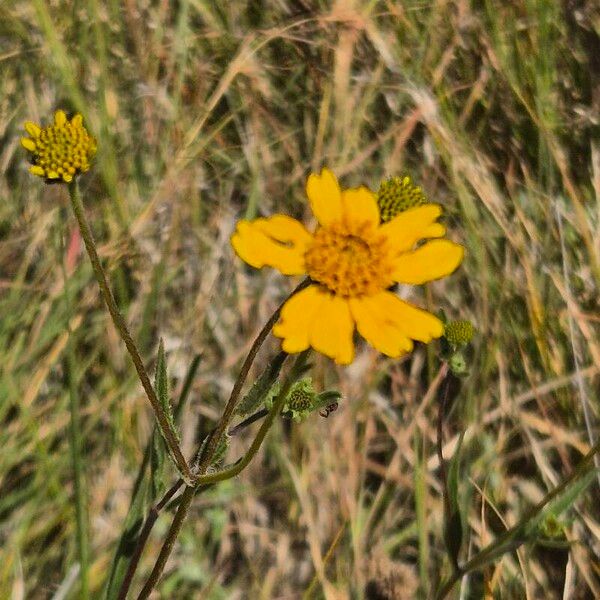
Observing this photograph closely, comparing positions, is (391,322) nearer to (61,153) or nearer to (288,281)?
(61,153)

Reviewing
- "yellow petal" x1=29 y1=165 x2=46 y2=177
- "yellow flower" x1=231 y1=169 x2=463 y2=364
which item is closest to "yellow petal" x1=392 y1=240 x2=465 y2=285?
"yellow flower" x1=231 y1=169 x2=463 y2=364

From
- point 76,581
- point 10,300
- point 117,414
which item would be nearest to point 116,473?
point 117,414

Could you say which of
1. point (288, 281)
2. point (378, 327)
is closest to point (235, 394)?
point (378, 327)

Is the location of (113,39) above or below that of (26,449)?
above

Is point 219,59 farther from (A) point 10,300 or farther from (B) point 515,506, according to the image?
(B) point 515,506

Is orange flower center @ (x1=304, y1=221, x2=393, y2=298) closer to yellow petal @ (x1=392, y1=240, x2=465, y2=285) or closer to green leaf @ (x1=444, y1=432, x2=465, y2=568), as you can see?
yellow petal @ (x1=392, y1=240, x2=465, y2=285)

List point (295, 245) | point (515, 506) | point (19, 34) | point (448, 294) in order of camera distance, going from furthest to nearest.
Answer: point (19, 34), point (448, 294), point (515, 506), point (295, 245)


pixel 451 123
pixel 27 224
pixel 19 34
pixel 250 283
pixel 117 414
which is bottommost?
pixel 117 414
